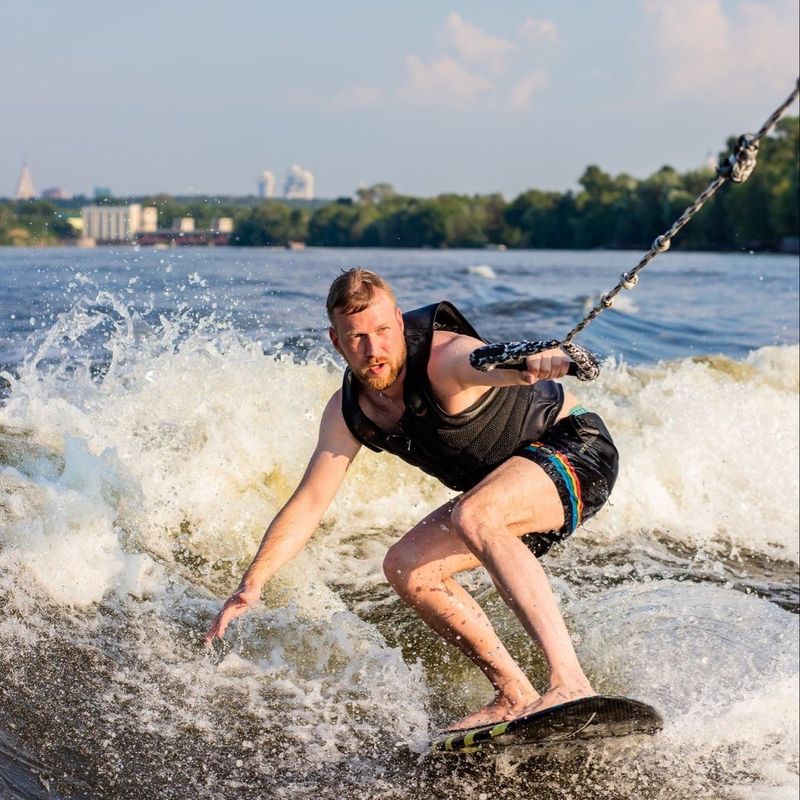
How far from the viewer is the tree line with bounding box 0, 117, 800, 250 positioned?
70500 mm

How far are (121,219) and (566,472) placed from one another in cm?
687

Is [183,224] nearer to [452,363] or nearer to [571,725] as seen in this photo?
[452,363]

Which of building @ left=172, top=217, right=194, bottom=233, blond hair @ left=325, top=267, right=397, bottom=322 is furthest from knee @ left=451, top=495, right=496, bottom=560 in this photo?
building @ left=172, top=217, right=194, bottom=233

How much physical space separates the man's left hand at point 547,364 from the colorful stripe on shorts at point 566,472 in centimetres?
65

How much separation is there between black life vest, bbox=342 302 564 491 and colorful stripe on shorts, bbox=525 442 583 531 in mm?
91

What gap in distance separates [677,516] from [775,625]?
A: 241 cm

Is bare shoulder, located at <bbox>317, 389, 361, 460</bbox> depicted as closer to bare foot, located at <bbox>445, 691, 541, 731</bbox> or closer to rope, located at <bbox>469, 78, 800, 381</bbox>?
rope, located at <bbox>469, 78, 800, 381</bbox>

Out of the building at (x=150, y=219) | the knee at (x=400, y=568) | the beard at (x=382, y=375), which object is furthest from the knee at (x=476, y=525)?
the building at (x=150, y=219)

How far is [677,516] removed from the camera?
7.96m

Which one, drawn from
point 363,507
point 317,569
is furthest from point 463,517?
point 363,507

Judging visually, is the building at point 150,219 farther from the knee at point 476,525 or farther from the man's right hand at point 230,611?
the knee at point 476,525

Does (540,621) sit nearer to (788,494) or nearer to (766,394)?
(788,494)

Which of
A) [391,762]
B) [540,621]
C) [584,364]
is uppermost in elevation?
[584,364]

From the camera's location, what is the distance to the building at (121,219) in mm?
9826
